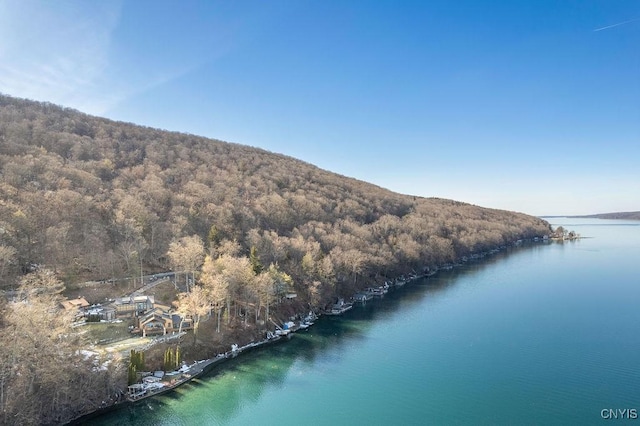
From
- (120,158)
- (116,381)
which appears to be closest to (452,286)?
(116,381)

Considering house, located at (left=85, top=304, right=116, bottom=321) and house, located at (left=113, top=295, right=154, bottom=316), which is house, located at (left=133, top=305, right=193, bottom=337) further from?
house, located at (left=85, top=304, right=116, bottom=321)

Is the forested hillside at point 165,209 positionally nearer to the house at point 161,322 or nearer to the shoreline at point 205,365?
the shoreline at point 205,365

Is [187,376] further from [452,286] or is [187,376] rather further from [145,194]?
[452,286]

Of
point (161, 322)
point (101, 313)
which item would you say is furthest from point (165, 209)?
point (161, 322)

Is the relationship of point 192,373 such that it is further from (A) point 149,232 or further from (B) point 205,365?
(A) point 149,232

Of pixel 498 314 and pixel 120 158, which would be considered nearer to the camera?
pixel 498 314

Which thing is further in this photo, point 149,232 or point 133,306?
point 149,232
